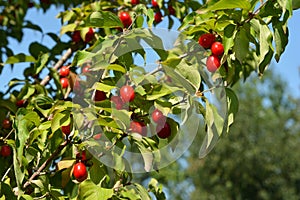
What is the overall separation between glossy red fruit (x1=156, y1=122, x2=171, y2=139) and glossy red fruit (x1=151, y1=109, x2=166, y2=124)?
0.13 feet

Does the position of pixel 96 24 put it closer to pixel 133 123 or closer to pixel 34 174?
pixel 133 123

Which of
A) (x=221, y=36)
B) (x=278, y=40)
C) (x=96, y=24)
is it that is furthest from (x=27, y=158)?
(x=278, y=40)

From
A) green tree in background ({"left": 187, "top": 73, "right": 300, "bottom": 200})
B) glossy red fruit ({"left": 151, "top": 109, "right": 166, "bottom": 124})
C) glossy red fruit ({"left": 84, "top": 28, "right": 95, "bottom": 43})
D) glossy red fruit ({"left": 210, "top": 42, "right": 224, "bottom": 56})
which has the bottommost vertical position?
green tree in background ({"left": 187, "top": 73, "right": 300, "bottom": 200})

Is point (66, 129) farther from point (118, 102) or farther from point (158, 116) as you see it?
point (158, 116)

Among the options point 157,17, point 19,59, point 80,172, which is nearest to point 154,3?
point 157,17

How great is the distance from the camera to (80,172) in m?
1.64

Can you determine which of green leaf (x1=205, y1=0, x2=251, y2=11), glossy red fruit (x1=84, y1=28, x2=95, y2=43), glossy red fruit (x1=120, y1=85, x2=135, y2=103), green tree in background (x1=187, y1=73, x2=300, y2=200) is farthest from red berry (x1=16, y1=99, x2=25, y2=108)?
green tree in background (x1=187, y1=73, x2=300, y2=200)

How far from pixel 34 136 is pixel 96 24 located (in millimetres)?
392

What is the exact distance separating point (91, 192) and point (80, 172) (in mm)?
90

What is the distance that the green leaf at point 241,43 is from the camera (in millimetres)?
1536

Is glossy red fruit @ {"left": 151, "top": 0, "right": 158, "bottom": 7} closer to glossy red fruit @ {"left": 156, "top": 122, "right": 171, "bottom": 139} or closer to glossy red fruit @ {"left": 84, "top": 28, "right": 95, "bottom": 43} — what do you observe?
glossy red fruit @ {"left": 84, "top": 28, "right": 95, "bottom": 43}

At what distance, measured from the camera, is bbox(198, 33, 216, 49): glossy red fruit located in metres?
1.65

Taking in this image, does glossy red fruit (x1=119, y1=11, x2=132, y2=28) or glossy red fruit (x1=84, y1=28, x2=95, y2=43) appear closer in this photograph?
glossy red fruit (x1=119, y1=11, x2=132, y2=28)

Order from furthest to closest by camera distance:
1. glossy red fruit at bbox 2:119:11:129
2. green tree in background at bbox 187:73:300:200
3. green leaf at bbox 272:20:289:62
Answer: green tree in background at bbox 187:73:300:200
glossy red fruit at bbox 2:119:11:129
green leaf at bbox 272:20:289:62
